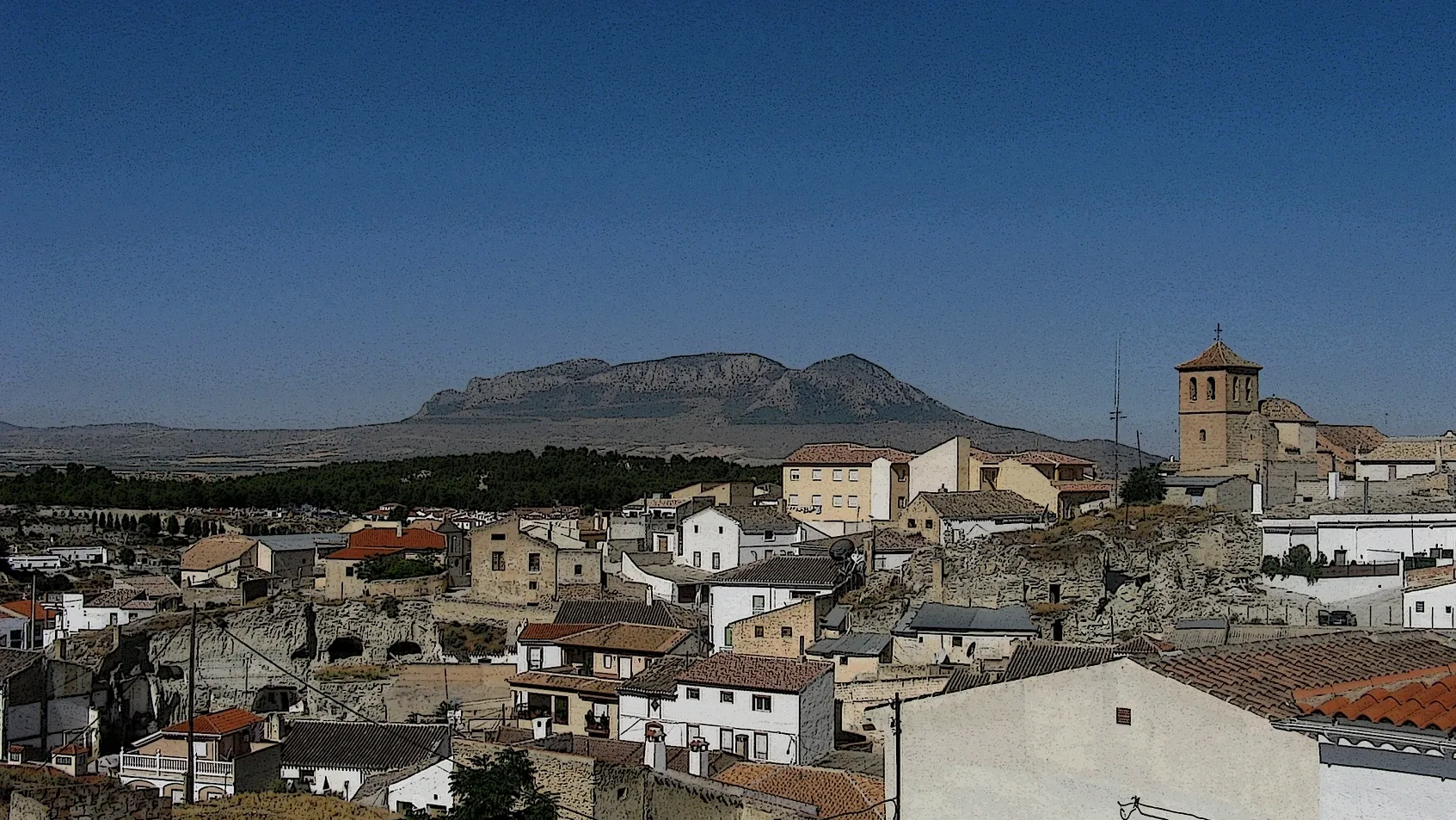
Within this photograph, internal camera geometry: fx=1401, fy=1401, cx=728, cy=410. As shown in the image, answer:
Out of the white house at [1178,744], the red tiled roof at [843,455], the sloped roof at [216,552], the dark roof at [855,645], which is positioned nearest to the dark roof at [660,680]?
the dark roof at [855,645]

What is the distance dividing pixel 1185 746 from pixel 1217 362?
40217 mm

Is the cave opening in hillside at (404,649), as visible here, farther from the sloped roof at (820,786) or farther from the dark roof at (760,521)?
the sloped roof at (820,786)

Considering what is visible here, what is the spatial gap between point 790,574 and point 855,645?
6.71 meters

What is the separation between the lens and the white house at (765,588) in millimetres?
40406

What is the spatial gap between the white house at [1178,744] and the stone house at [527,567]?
3981 cm

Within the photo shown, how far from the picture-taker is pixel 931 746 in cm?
1261

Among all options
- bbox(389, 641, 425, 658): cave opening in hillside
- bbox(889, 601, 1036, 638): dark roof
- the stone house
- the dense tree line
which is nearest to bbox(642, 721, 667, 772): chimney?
bbox(889, 601, 1036, 638): dark roof

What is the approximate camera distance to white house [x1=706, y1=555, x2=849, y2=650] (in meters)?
40.4

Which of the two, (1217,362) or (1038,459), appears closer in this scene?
(1217,362)

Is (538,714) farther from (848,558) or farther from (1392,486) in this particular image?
(1392,486)

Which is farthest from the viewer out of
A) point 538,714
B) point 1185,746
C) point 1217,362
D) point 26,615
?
point 26,615

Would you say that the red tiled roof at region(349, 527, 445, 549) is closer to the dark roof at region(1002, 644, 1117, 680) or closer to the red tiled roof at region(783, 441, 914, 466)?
the red tiled roof at region(783, 441, 914, 466)

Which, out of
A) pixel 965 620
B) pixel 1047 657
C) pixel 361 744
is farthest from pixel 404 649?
pixel 1047 657

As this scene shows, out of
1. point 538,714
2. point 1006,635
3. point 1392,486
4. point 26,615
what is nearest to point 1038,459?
point 1392,486
